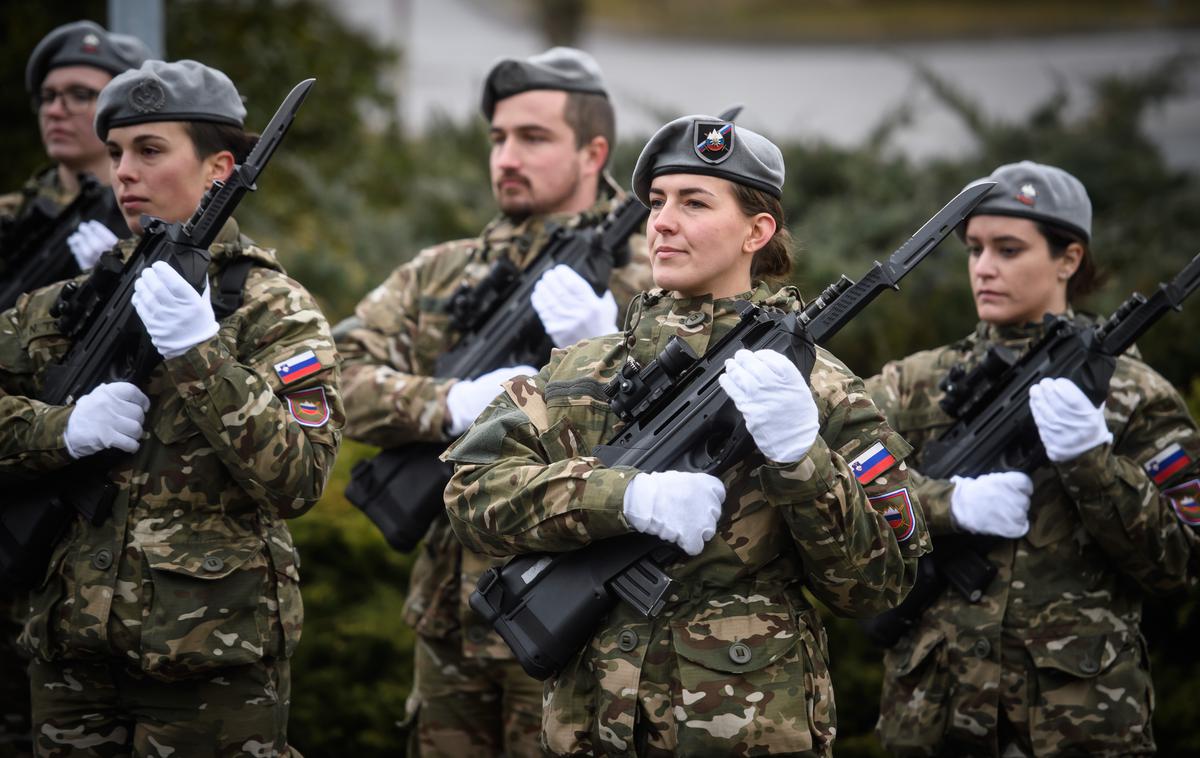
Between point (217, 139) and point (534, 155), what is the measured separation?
3.96 ft

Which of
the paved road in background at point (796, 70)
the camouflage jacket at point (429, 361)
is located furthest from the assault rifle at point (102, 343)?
the paved road in background at point (796, 70)

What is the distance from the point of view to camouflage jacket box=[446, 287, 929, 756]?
3.02m

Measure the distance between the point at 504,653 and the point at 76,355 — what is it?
163cm

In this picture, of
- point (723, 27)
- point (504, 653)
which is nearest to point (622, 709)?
point (504, 653)

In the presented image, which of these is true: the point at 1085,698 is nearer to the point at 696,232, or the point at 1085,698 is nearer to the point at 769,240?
the point at 769,240

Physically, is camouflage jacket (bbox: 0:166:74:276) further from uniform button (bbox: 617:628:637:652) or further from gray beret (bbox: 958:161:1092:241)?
gray beret (bbox: 958:161:1092:241)

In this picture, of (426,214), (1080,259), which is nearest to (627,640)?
(1080,259)

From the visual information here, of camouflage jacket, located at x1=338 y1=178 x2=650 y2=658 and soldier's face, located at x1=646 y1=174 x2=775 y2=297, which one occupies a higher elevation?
soldier's face, located at x1=646 y1=174 x2=775 y2=297

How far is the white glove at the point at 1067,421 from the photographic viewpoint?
12.9 feet

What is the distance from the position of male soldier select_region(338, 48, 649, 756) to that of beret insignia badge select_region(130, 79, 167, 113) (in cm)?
122

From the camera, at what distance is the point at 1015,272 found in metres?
4.34

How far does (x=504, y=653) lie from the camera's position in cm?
430

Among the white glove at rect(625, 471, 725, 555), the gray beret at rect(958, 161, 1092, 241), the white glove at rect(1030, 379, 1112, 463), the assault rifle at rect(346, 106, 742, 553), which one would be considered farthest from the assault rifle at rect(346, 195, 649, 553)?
the white glove at rect(625, 471, 725, 555)

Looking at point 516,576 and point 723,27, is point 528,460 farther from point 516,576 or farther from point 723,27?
point 723,27
